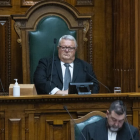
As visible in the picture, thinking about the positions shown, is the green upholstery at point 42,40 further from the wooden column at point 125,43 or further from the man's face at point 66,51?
the wooden column at point 125,43

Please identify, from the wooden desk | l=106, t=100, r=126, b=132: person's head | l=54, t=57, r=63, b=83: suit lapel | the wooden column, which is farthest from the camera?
the wooden column

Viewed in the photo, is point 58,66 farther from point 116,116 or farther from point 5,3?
point 116,116

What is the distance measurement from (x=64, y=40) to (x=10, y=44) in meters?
0.95

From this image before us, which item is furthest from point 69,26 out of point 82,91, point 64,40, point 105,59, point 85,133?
point 85,133

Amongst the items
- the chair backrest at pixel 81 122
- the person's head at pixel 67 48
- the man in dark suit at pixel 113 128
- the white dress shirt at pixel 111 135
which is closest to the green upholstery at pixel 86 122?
the chair backrest at pixel 81 122

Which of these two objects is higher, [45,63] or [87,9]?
[87,9]

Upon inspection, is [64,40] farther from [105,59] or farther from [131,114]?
[131,114]

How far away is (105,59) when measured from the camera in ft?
22.2

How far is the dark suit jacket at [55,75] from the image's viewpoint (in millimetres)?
5609

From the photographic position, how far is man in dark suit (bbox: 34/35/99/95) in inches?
226

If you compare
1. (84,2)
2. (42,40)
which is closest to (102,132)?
(42,40)

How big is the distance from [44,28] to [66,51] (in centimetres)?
51

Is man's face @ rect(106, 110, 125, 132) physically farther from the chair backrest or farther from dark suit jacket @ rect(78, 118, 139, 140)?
the chair backrest

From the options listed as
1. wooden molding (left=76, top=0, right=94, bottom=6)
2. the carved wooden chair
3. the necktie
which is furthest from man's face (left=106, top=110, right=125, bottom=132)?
wooden molding (left=76, top=0, right=94, bottom=6)
